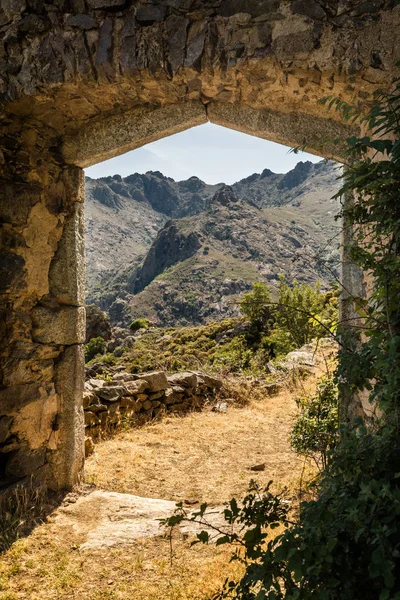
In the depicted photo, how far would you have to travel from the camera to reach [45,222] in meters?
3.34

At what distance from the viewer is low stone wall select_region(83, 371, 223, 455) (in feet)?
16.1

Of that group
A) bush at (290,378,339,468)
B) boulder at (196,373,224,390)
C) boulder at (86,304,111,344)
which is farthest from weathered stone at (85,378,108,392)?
boulder at (86,304,111,344)

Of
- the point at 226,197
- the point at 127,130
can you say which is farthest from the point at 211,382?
the point at 226,197

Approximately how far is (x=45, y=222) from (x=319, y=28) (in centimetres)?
219

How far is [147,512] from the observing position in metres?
3.12

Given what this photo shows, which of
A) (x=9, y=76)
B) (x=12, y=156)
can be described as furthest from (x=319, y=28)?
(x=12, y=156)

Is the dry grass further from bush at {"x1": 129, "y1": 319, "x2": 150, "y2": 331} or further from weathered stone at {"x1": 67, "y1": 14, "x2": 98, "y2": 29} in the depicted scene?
bush at {"x1": 129, "y1": 319, "x2": 150, "y2": 331}

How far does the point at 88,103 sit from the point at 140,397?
352cm

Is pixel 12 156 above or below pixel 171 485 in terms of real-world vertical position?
above

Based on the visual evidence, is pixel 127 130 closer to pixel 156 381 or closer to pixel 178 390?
pixel 156 381

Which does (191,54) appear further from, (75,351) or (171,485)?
(171,485)

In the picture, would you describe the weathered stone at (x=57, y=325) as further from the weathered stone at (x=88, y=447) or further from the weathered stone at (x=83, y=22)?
the weathered stone at (x=83, y=22)

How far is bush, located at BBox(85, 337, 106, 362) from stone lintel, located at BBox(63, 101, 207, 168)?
55.2ft

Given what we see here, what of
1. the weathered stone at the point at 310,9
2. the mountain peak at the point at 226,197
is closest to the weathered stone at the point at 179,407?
the weathered stone at the point at 310,9
